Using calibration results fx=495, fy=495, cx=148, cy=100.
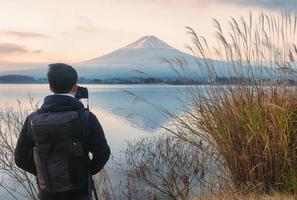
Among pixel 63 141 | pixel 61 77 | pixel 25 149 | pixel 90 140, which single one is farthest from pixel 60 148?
pixel 61 77

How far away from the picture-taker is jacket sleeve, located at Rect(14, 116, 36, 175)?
124 inches

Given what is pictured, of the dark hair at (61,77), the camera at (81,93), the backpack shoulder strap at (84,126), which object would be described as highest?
the dark hair at (61,77)

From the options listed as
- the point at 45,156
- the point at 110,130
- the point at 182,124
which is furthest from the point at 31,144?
the point at 110,130

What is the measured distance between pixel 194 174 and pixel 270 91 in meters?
1.71

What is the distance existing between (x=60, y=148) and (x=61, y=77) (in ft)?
1.44

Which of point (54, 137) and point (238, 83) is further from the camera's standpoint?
point (238, 83)

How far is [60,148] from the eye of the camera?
2.99 metres

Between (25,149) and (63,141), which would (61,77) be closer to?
(63,141)

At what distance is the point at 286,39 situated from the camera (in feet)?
19.5

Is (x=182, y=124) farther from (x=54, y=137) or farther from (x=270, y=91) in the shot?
(x=54, y=137)

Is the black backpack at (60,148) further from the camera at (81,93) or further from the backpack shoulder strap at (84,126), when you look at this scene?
the camera at (81,93)

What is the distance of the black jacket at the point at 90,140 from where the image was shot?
3051 millimetres

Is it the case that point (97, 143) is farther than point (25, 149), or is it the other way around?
point (25, 149)

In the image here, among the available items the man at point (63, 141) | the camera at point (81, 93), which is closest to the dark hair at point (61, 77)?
the man at point (63, 141)
